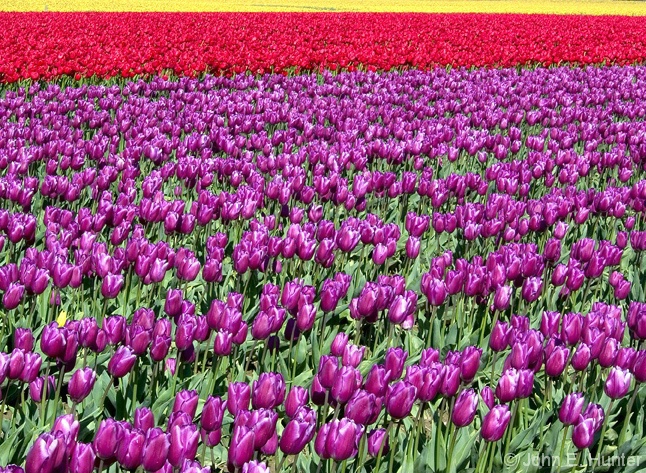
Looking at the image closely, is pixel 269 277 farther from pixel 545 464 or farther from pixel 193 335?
pixel 545 464

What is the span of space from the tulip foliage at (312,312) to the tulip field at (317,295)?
0.04 ft

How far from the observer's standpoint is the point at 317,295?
13.5ft

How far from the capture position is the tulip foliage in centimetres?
227

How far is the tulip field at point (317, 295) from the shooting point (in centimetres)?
232

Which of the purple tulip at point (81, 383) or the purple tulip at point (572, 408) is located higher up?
the purple tulip at point (81, 383)

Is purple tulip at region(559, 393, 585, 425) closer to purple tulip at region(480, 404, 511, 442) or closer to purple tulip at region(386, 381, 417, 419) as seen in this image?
purple tulip at region(480, 404, 511, 442)

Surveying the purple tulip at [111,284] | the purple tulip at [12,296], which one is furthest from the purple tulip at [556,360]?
the purple tulip at [12,296]

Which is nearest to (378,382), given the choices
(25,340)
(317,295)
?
(25,340)

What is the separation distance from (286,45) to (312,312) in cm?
1588

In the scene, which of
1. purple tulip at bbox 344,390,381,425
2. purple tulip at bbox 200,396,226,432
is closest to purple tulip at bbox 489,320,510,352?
purple tulip at bbox 344,390,381,425

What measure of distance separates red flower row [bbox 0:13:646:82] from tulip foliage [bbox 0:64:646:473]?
550 centimetres

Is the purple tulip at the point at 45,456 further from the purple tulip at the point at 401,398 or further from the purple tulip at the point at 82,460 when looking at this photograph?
the purple tulip at the point at 401,398

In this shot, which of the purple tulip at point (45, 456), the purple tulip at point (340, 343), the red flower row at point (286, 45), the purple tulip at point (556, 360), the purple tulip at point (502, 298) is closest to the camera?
the purple tulip at point (45, 456)

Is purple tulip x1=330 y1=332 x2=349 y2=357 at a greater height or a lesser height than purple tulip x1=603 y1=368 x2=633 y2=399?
greater
